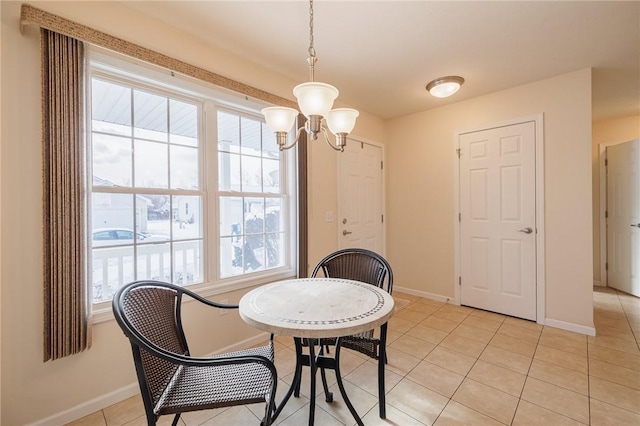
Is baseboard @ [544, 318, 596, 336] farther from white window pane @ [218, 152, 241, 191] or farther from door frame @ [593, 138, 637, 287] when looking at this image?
white window pane @ [218, 152, 241, 191]

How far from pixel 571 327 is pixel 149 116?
4.21 m

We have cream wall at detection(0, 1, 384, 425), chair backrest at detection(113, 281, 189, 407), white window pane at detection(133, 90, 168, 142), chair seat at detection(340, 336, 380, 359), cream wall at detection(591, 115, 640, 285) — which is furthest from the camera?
cream wall at detection(591, 115, 640, 285)

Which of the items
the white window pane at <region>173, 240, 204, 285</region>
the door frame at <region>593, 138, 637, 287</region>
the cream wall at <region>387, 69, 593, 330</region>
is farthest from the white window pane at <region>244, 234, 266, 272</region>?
the door frame at <region>593, 138, 637, 287</region>

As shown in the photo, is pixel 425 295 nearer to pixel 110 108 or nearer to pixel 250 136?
pixel 250 136

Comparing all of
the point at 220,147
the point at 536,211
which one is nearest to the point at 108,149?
the point at 220,147

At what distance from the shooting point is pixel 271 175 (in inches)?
108

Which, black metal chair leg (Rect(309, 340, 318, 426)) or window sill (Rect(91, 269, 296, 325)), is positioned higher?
window sill (Rect(91, 269, 296, 325))

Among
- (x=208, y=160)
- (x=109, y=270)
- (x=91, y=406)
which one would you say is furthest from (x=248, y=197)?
(x=91, y=406)

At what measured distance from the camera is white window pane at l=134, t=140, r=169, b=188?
76.2 inches

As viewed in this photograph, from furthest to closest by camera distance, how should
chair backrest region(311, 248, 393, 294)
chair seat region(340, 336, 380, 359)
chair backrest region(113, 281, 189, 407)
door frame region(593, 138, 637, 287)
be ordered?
door frame region(593, 138, 637, 287)
chair backrest region(311, 248, 393, 294)
chair seat region(340, 336, 380, 359)
chair backrest region(113, 281, 189, 407)

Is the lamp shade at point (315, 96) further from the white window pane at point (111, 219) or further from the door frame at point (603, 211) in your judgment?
the door frame at point (603, 211)

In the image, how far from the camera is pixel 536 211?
285 centimetres

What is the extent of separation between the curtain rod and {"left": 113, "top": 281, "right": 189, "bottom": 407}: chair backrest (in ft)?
4.84

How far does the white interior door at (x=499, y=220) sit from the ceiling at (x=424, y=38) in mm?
659
